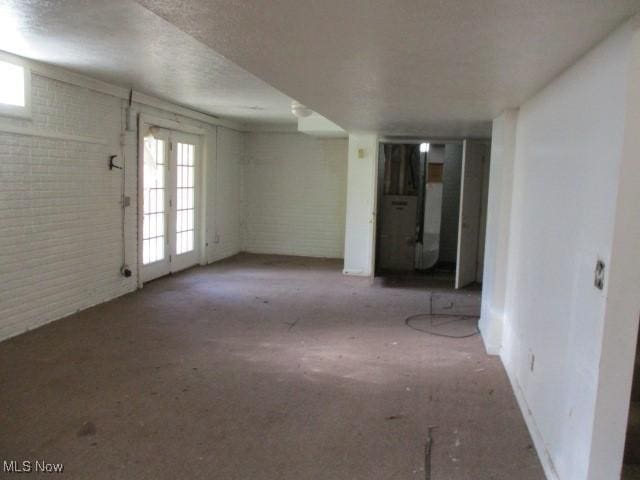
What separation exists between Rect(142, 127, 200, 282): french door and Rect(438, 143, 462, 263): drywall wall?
4.08m

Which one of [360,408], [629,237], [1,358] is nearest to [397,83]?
[629,237]

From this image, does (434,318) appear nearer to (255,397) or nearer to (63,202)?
(255,397)

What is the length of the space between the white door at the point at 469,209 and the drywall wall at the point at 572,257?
310 centimetres

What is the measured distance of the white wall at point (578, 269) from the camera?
6.36 ft

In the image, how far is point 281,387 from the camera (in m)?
3.66

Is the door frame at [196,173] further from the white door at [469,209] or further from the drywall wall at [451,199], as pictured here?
the drywall wall at [451,199]

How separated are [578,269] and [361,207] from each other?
5.49 metres

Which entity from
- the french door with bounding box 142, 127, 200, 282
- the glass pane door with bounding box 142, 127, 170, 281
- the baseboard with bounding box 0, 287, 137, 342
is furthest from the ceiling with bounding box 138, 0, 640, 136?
the french door with bounding box 142, 127, 200, 282

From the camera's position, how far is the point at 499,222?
4457 mm

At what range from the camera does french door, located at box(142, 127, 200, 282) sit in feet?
22.0

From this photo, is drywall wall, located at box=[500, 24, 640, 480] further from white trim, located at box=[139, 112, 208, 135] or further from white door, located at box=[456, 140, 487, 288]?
white trim, located at box=[139, 112, 208, 135]

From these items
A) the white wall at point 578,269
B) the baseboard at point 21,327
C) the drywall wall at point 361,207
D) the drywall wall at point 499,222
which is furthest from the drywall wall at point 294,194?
the white wall at point 578,269

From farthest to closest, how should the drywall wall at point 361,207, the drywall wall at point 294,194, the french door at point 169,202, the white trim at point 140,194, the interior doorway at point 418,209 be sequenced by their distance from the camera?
the drywall wall at point 294,194 < the interior doorway at point 418,209 < the drywall wall at point 361,207 < the french door at point 169,202 < the white trim at point 140,194

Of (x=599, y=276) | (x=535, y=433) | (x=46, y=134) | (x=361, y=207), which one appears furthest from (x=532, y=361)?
(x=361, y=207)
